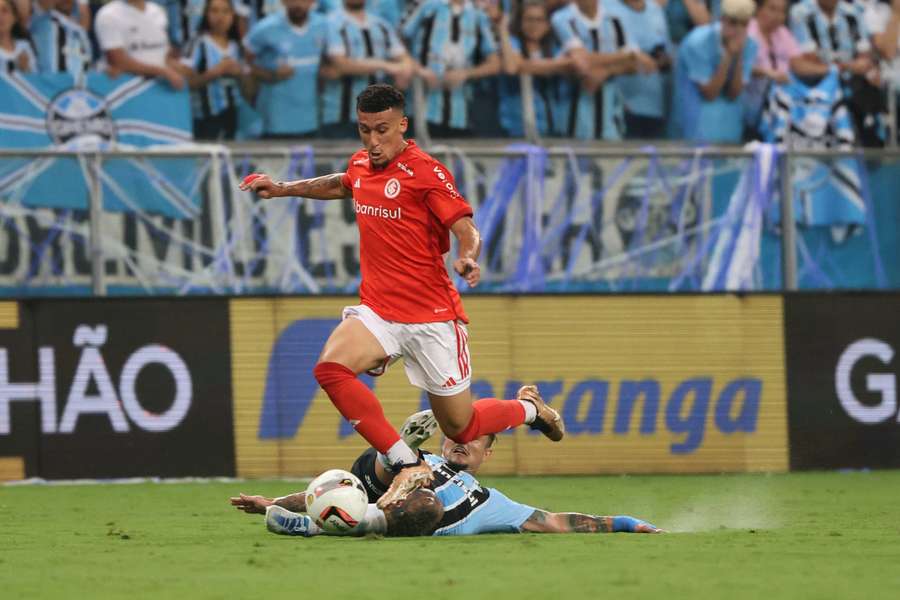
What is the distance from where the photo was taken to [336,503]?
780 centimetres

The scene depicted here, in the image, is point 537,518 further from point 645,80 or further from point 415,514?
point 645,80

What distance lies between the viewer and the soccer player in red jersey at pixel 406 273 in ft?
28.4

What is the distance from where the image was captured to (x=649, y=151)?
498 inches

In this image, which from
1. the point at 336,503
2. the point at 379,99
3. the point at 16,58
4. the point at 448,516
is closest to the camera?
the point at 336,503

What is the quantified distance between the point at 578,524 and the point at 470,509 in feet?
1.86

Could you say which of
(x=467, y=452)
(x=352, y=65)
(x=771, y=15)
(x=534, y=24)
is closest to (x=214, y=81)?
(x=352, y=65)

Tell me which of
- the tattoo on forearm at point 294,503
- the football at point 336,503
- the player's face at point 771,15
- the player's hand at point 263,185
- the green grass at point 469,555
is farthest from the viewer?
the player's face at point 771,15

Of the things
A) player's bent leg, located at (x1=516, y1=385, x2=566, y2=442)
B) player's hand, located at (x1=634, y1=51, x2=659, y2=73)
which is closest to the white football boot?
player's bent leg, located at (x1=516, y1=385, x2=566, y2=442)

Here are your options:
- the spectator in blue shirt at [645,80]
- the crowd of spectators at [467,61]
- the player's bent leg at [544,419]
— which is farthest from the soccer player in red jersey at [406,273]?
the spectator in blue shirt at [645,80]

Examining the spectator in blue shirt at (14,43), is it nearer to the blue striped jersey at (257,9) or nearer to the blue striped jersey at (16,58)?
the blue striped jersey at (16,58)

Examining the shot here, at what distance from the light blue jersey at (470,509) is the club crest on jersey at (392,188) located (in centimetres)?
159

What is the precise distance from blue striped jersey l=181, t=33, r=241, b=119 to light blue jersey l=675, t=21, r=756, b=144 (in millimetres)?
4125

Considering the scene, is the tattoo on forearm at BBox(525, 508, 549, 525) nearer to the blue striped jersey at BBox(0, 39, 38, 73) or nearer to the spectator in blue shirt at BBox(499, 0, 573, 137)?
the spectator in blue shirt at BBox(499, 0, 573, 137)

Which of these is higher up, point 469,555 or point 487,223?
point 487,223
